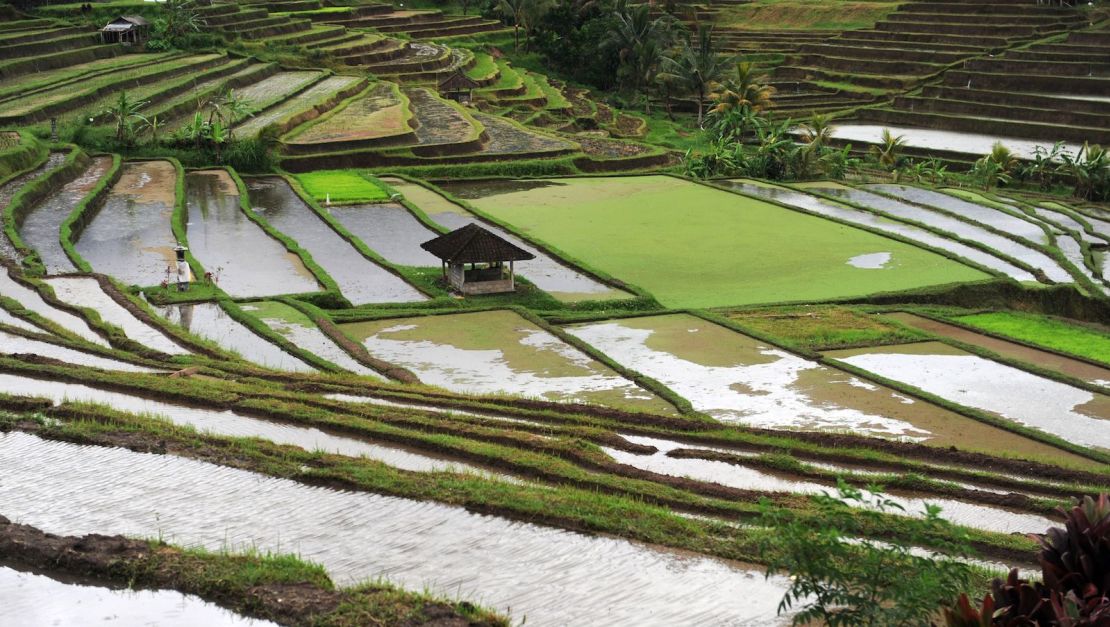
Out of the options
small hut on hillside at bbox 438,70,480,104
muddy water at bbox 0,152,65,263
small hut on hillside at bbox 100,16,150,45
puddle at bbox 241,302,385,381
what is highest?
small hut on hillside at bbox 100,16,150,45

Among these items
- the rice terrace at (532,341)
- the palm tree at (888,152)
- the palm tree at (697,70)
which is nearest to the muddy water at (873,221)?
the rice terrace at (532,341)

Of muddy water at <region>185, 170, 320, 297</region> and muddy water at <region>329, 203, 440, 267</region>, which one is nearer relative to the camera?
muddy water at <region>185, 170, 320, 297</region>

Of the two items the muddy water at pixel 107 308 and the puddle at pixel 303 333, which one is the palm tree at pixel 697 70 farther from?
the muddy water at pixel 107 308

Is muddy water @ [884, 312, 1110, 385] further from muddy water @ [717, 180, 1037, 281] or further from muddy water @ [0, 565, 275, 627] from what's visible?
muddy water @ [0, 565, 275, 627]

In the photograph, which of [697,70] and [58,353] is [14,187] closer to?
[58,353]

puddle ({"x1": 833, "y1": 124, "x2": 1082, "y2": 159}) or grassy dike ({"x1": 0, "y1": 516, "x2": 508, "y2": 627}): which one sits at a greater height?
grassy dike ({"x1": 0, "y1": 516, "x2": 508, "y2": 627})

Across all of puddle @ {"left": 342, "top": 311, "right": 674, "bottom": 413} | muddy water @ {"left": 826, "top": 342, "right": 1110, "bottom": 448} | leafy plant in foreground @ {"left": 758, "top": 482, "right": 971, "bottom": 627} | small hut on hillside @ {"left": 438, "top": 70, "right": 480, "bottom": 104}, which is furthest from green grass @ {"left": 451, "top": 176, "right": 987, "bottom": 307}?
leafy plant in foreground @ {"left": 758, "top": 482, "right": 971, "bottom": 627}

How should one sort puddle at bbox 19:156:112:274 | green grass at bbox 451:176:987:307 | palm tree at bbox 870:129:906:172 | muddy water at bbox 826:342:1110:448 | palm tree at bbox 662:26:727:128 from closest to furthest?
muddy water at bbox 826:342:1110:448
puddle at bbox 19:156:112:274
green grass at bbox 451:176:987:307
palm tree at bbox 870:129:906:172
palm tree at bbox 662:26:727:128
